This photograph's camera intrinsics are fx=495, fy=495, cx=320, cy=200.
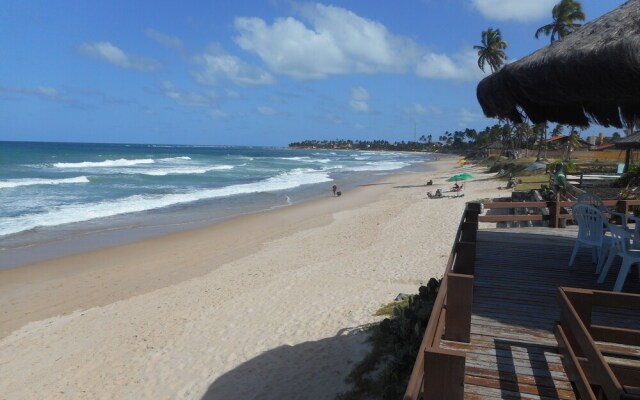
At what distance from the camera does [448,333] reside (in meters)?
3.38

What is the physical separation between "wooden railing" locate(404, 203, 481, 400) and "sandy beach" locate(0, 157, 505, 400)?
258 cm

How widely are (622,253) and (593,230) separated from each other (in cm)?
78

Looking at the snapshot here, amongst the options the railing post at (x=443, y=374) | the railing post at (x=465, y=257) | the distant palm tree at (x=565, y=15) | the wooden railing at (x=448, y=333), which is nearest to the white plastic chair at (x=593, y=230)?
the wooden railing at (x=448, y=333)

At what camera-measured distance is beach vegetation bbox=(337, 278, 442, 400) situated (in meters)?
5.00

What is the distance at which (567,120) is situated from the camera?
5.66 meters

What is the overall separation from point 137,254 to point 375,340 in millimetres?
9259

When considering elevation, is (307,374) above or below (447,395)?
below

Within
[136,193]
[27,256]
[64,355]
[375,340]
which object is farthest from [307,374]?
[136,193]

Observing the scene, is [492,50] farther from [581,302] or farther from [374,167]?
[581,302]

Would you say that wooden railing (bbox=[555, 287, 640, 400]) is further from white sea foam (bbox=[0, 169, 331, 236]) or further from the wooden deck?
white sea foam (bbox=[0, 169, 331, 236])

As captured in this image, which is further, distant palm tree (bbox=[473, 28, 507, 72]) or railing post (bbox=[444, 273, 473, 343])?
distant palm tree (bbox=[473, 28, 507, 72])

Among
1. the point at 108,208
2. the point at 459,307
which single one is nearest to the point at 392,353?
the point at 459,307

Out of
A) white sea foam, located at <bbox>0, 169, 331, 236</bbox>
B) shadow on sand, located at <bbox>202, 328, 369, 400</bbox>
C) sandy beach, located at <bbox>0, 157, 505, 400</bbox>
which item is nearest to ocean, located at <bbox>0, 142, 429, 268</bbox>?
white sea foam, located at <bbox>0, 169, 331, 236</bbox>

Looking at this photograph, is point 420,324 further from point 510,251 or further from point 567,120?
point 567,120
